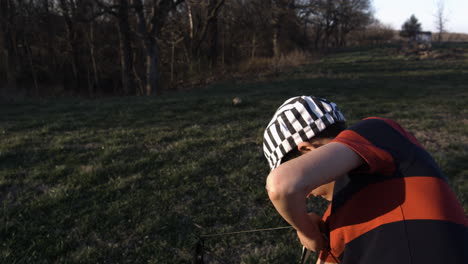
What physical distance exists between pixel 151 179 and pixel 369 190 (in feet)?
13.2

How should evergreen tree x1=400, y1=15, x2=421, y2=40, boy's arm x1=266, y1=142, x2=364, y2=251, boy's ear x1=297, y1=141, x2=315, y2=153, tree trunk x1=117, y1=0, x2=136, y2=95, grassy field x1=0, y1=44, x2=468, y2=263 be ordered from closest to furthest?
boy's arm x1=266, y1=142, x2=364, y2=251 → boy's ear x1=297, y1=141, x2=315, y2=153 → grassy field x1=0, y1=44, x2=468, y2=263 → tree trunk x1=117, y1=0, x2=136, y2=95 → evergreen tree x1=400, y1=15, x2=421, y2=40

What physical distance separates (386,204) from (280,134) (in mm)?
551

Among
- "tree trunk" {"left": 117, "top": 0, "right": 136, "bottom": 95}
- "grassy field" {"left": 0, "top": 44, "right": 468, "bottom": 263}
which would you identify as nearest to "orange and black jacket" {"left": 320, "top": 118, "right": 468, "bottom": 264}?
"grassy field" {"left": 0, "top": 44, "right": 468, "bottom": 263}

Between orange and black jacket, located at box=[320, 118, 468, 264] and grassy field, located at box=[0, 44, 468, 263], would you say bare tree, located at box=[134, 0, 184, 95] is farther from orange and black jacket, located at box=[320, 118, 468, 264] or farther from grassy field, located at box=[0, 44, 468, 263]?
orange and black jacket, located at box=[320, 118, 468, 264]

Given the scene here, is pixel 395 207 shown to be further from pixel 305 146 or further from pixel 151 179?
pixel 151 179

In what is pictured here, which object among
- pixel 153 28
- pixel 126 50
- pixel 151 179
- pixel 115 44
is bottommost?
pixel 151 179

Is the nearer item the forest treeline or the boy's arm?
the boy's arm

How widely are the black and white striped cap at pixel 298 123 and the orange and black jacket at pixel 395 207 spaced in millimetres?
182

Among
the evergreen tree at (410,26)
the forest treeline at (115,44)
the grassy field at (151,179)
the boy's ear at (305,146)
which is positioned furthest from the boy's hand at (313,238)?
the evergreen tree at (410,26)

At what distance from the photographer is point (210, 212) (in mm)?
4031

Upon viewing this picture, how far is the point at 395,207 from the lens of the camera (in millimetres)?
1298

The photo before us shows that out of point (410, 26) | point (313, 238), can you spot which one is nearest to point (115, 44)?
point (313, 238)

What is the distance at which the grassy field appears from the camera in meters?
3.40

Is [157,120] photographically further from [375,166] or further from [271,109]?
[375,166]
